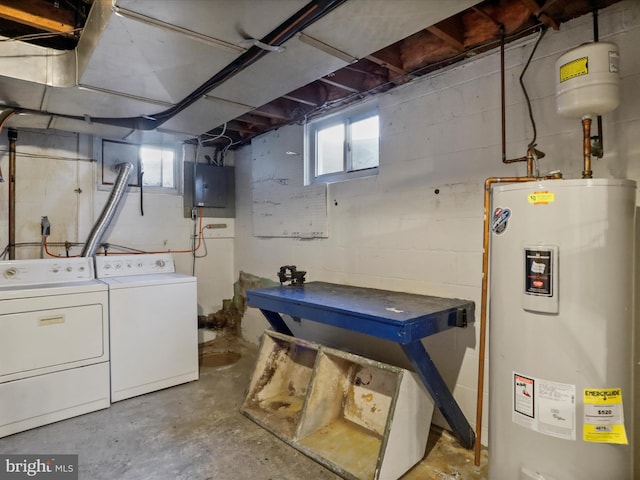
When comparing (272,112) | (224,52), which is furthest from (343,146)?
(224,52)

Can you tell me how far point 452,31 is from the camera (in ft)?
6.26

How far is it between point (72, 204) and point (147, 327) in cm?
138

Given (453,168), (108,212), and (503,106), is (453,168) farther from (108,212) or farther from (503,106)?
(108,212)

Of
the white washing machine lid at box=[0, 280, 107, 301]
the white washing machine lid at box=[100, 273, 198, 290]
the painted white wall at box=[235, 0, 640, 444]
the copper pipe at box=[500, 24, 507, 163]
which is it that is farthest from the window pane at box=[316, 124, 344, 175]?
the white washing machine lid at box=[0, 280, 107, 301]

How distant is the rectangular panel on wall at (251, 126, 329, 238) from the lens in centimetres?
312

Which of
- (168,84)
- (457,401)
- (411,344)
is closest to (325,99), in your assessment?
(168,84)

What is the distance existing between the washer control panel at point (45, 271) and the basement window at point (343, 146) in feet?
6.67

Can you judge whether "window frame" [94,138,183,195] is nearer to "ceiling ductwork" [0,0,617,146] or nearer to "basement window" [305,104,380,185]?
"ceiling ductwork" [0,0,617,146]

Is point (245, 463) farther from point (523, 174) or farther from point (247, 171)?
point (247, 171)

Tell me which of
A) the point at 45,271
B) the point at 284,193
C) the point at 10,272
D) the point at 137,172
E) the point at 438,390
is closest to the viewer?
the point at 438,390

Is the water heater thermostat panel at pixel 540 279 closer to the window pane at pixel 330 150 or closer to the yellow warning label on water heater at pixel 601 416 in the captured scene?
the yellow warning label on water heater at pixel 601 416

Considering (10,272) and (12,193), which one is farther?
(12,193)

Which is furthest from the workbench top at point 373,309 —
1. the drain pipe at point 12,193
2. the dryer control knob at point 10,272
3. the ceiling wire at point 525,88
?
the drain pipe at point 12,193

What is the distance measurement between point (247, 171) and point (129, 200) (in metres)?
1.24
